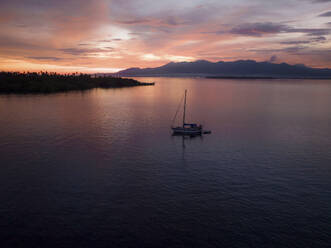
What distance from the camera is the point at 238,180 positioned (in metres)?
37.6

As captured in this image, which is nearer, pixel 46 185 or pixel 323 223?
pixel 323 223

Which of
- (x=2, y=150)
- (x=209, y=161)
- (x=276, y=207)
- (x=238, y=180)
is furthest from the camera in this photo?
(x=2, y=150)

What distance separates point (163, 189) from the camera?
114 feet

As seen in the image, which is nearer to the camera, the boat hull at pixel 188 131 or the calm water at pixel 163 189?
the calm water at pixel 163 189

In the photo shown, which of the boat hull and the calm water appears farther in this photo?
the boat hull

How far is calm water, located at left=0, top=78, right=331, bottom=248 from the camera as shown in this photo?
25.5m

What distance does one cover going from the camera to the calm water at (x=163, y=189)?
2545 centimetres

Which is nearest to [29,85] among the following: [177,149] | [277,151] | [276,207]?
[177,149]

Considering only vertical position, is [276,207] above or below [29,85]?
below

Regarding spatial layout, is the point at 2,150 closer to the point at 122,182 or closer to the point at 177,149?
the point at 122,182

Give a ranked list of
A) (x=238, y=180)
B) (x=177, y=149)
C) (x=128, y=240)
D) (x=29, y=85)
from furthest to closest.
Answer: (x=29, y=85) → (x=177, y=149) → (x=238, y=180) → (x=128, y=240)

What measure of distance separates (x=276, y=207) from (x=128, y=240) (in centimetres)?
1825

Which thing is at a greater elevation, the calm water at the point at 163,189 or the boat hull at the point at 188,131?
the boat hull at the point at 188,131

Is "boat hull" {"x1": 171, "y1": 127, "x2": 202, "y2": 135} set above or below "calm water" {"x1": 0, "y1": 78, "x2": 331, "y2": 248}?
above
